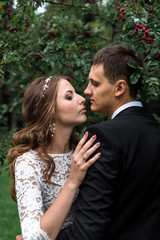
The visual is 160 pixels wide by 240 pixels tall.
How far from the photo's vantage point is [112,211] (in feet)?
6.35

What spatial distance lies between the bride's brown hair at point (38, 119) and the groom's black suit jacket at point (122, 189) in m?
0.85

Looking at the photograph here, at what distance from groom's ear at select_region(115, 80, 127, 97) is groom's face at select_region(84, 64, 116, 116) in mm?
25

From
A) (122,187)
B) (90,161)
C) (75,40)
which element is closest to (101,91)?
(90,161)

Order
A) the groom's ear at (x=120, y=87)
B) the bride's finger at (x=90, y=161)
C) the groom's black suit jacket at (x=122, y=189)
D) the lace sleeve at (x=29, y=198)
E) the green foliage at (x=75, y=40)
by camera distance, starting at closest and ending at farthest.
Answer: the groom's black suit jacket at (x=122, y=189)
the bride's finger at (x=90, y=161)
the lace sleeve at (x=29, y=198)
the groom's ear at (x=120, y=87)
the green foliage at (x=75, y=40)

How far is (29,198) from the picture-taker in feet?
7.35

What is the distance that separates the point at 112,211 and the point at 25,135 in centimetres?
123

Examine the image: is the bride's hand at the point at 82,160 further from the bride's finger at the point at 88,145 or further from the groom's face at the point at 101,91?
the groom's face at the point at 101,91

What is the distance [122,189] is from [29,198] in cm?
75

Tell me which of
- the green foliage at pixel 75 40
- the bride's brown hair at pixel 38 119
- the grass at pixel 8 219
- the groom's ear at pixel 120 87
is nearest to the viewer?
the groom's ear at pixel 120 87

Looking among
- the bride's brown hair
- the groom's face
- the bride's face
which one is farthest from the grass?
the groom's face

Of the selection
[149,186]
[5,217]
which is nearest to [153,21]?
[149,186]

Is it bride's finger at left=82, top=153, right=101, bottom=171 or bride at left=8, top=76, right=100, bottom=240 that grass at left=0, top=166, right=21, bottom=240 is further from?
bride's finger at left=82, top=153, right=101, bottom=171

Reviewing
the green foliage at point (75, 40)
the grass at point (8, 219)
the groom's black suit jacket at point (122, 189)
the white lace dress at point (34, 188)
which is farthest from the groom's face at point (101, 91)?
the grass at point (8, 219)

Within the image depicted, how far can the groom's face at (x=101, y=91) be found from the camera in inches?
90.7
